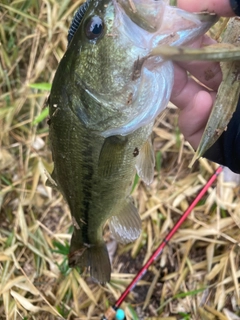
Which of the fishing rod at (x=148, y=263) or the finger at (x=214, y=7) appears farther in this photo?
the fishing rod at (x=148, y=263)

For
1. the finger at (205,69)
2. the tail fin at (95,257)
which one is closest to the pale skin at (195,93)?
the finger at (205,69)

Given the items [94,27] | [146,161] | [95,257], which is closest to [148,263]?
[95,257]

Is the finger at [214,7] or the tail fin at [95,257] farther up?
the finger at [214,7]

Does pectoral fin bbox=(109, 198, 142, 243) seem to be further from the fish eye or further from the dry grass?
the fish eye

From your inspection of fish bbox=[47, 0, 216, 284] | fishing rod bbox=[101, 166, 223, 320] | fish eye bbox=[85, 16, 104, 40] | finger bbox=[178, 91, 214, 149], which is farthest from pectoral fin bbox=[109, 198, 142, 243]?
fish eye bbox=[85, 16, 104, 40]

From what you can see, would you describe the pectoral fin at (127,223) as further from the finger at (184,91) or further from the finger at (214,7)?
the finger at (214,7)

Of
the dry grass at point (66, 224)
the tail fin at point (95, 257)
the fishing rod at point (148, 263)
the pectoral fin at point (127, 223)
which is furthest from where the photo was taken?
the dry grass at point (66, 224)

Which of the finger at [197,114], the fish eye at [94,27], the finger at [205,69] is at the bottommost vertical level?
the finger at [197,114]

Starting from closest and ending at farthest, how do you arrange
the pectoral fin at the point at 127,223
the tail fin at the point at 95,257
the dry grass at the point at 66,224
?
the pectoral fin at the point at 127,223
the tail fin at the point at 95,257
the dry grass at the point at 66,224
